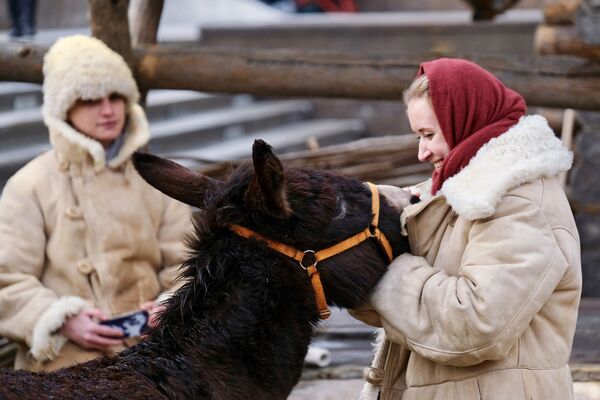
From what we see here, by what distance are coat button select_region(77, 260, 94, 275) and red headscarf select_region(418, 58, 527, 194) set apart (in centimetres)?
218

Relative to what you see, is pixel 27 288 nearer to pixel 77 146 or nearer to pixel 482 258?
pixel 77 146

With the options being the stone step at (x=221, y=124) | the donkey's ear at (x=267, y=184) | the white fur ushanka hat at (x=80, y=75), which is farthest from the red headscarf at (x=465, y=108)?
the stone step at (x=221, y=124)

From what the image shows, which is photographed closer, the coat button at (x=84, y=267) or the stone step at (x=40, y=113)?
the coat button at (x=84, y=267)

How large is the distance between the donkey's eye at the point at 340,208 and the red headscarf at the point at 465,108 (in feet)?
Answer: 1.01

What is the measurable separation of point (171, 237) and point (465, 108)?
7.50 ft

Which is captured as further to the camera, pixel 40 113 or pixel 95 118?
pixel 40 113

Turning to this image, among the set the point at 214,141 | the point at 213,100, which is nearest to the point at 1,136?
the point at 214,141

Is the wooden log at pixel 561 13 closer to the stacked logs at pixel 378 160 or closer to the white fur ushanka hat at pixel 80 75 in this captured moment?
the stacked logs at pixel 378 160

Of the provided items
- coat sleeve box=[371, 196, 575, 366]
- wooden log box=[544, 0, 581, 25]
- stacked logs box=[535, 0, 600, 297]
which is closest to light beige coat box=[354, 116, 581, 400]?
coat sleeve box=[371, 196, 575, 366]

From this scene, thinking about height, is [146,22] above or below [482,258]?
below

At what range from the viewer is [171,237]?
4621mm

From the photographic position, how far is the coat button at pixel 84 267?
171 inches

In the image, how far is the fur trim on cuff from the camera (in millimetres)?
4125

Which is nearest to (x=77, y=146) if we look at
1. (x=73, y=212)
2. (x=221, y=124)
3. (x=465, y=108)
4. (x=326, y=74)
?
(x=73, y=212)
